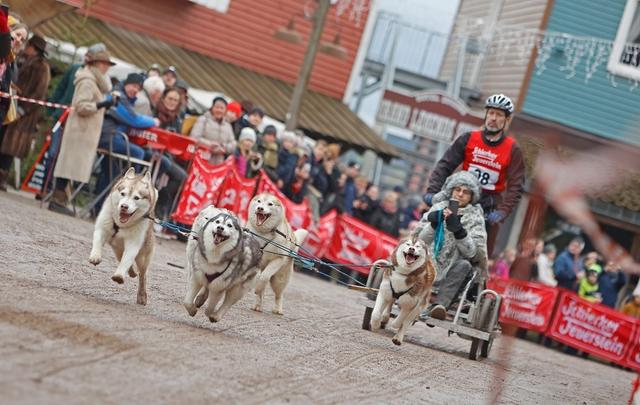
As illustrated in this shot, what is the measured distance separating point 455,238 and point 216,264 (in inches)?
141

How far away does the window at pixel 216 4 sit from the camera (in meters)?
31.4

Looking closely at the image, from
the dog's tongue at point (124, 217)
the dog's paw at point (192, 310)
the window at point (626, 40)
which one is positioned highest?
the window at point (626, 40)

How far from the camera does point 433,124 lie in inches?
1321

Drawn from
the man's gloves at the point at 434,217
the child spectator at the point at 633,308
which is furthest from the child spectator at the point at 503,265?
the man's gloves at the point at 434,217

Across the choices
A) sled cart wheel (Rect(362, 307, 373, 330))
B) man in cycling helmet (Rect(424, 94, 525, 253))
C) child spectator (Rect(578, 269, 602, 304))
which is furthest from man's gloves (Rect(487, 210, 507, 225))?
child spectator (Rect(578, 269, 602, 304))

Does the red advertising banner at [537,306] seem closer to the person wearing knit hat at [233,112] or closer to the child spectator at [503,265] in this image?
the child spectator at [503,265]

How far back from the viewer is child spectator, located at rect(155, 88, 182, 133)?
741 inches

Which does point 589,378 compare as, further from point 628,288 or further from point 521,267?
point 521,267

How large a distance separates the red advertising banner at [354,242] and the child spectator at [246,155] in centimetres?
332

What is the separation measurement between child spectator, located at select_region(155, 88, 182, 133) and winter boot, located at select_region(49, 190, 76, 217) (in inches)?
71.9

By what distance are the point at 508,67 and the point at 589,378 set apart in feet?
61.0

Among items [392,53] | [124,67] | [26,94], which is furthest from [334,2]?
[26,94]

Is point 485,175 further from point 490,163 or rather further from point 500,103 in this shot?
point 500,103

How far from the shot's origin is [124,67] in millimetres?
22578
